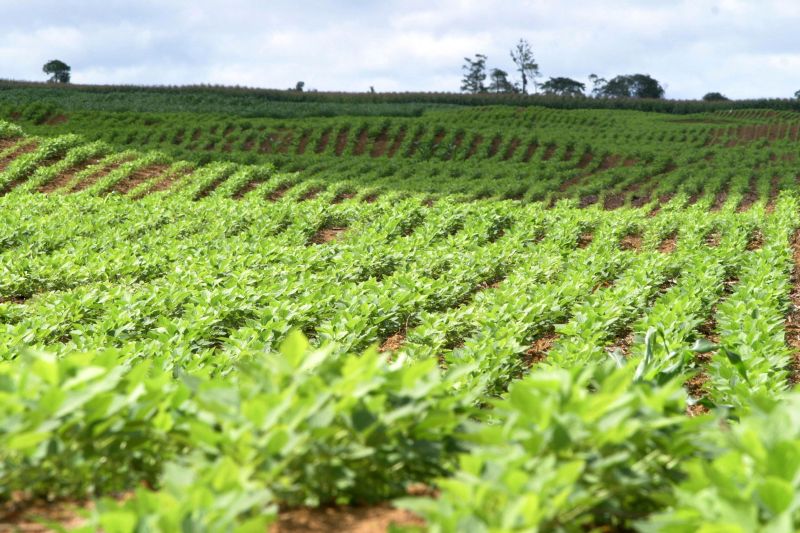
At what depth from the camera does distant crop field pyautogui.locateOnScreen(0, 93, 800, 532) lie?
1.81 meters

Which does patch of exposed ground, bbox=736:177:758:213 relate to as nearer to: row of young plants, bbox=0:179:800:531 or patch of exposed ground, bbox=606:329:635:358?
row of young plants, bbox=0:179:800:531

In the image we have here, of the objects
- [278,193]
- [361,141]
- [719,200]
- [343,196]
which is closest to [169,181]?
[278,193]

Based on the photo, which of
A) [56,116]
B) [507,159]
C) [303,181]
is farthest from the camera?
[56,116]

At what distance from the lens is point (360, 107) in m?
43.6

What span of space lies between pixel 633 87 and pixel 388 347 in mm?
115611

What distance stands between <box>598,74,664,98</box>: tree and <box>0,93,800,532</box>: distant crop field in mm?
93156

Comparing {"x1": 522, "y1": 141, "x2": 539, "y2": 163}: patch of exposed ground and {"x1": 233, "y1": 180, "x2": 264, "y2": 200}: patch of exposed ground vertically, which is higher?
{"x1": 522, "y1": 141, "x2": 539, "y2": 163}: patch of exposed ground

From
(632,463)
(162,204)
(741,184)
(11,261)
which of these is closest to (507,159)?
(741,184)

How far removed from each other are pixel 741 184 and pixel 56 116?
26481mm

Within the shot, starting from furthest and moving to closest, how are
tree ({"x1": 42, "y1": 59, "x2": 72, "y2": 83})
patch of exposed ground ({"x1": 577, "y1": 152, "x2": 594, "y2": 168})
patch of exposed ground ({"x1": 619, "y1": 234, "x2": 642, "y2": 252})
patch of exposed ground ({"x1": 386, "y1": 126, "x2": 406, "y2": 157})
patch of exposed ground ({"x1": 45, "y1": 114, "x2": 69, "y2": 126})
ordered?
tree ({"x1": 42, "y1": 59, "x2": 72, "y2": 83}), patch of exposed ground ({"x1": 45, "y1": 114, "x2": 69, "y2": 126}), patch of exposed ground ({"x1": 386, "y1": 126, "x2": 406, "y2": 157}), patch of exposed ground ({"x1": 577, "y1": 152, "x2": 594, "y2": 168}), patch of exposed ground ({"x1": 619, "y1": 234, "x2": 642, "y2": 252})

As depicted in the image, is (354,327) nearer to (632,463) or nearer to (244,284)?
(244,284)

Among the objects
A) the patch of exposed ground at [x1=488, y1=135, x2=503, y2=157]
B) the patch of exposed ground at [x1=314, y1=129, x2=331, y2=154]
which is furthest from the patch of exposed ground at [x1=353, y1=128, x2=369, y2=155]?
the patch of exposed ground at [x1=488, y1=135, x2=503, y2=157]

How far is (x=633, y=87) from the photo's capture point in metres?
114

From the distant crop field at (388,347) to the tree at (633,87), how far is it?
93.2 metres
